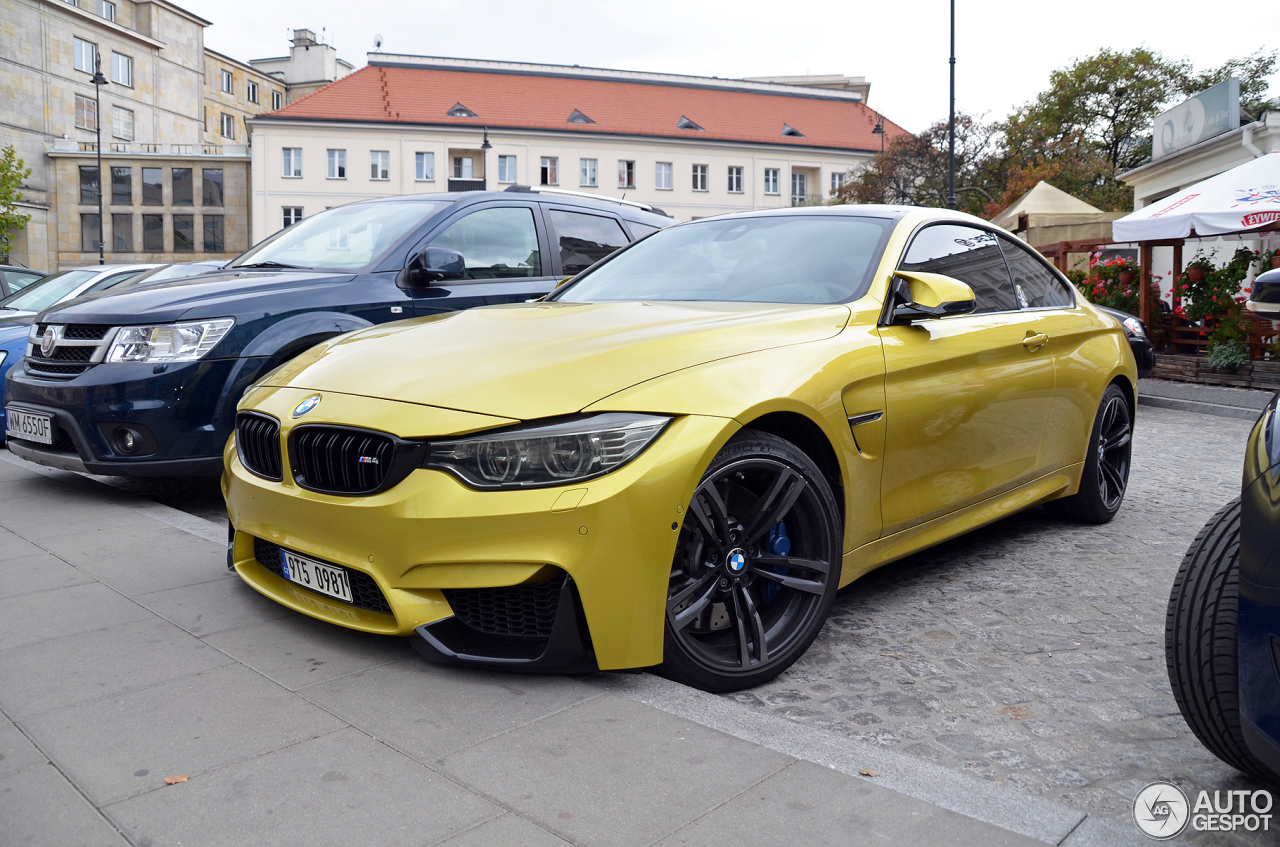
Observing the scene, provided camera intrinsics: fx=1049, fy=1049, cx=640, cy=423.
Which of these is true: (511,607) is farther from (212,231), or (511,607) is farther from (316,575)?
(212,231)

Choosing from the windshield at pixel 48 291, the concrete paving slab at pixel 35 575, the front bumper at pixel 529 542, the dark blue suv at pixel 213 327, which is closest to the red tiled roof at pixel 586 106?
the windshield at pixel 48 291

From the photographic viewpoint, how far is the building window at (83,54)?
65.6 metres

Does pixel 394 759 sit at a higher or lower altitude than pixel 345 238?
lower

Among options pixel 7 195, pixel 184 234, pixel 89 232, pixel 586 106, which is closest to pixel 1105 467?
pixel 7 195

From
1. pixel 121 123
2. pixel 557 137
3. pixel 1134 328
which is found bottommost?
pixel 1134 328

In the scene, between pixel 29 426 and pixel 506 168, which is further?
pixel 506 168

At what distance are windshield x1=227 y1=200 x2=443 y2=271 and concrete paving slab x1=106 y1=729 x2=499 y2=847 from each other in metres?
3.97

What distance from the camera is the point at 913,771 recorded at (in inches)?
96.3

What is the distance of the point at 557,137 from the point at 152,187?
25.4m

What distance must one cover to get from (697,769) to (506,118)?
198 feet

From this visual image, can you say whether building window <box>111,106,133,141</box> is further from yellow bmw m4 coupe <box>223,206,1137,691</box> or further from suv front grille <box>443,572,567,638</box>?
suv front grille <box>443,572,567,638</box>

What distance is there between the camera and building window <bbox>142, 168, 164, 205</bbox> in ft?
209

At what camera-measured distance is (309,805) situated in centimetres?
225

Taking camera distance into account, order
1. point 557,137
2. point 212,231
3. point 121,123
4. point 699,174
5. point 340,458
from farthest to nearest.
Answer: point 121,123 → point 212,231 → point 699,174 → point 557,137 → point 340,458
